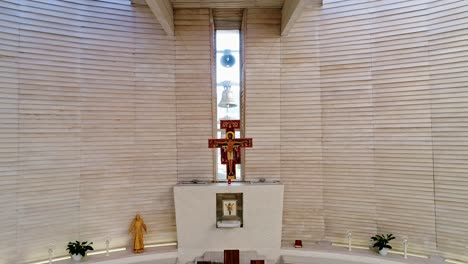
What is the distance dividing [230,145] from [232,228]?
5.31 ft

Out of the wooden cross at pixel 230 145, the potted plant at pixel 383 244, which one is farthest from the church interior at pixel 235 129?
the potted plant at pixel 383 244

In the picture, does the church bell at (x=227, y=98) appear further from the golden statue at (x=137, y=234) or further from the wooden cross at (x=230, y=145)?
the golden statue at (x=137, y=234)

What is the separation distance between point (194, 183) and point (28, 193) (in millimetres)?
2899

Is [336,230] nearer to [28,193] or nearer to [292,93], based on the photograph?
[292,93]

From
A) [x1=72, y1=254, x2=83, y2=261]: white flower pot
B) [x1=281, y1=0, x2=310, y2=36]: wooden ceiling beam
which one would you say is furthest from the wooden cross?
[x1=72, y1=254, x2=83, y2=261]: white flower pot

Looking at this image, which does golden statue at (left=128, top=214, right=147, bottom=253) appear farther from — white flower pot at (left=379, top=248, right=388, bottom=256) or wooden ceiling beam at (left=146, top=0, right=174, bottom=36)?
white flower pot at (left=379, top=248, right=388, bottom=256)

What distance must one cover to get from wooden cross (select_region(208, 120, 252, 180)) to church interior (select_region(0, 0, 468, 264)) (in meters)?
0.02

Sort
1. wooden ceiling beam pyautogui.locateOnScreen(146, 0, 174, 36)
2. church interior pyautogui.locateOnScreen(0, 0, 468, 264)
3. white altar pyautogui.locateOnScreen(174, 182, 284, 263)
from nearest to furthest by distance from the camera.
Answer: wooden ceiling beam pyautogui.locateOnScreen(146, 0, 174, 36), church interior pyautogui.locateOnScreen(0, 0, 468, 264), white altar pyautogui.locateOnScreen(174, 182, 284, 263)

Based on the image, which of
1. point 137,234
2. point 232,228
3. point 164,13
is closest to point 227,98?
point 164,13

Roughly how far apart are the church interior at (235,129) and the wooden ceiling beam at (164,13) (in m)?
0.05

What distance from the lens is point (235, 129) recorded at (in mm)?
5926

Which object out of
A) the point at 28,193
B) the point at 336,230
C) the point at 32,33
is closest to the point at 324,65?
the point at 336,230

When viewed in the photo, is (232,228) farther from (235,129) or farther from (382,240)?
(382,240)

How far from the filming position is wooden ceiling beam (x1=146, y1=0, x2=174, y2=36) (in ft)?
16.2
